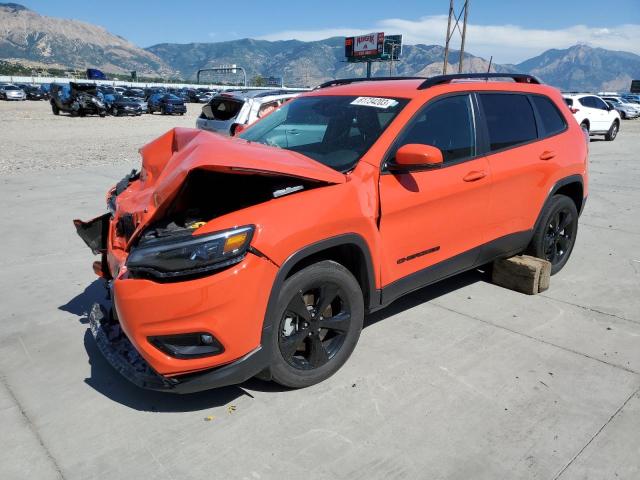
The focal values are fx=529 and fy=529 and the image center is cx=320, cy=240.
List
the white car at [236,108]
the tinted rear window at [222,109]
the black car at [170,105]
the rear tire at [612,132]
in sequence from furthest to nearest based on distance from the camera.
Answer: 1. the black car at [170,105]
2. the rear tire at [612,132]
3. the tinted rear window at [222,109]
4. the white car at [236,108]

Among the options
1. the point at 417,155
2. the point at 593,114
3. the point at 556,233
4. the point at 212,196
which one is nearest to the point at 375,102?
the point at 417,155

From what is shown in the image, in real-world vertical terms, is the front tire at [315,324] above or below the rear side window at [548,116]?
below

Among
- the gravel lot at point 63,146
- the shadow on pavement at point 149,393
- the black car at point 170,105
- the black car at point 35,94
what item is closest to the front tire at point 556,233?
the shadow on pavement at point 149,393

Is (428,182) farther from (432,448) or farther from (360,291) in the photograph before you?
(432,448)

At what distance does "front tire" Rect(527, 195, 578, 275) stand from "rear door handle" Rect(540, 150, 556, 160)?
1.29ft

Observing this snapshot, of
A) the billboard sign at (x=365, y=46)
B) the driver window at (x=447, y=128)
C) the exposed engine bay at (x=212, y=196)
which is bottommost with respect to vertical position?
the exposed engine bay at (x=212, y=196)

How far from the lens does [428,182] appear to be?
11.7ft

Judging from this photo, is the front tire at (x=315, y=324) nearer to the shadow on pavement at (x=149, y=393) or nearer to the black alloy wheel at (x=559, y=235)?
the shadow on pavement at (x=149, y=393)

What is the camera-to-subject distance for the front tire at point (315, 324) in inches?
114

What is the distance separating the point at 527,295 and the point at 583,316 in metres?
0.52

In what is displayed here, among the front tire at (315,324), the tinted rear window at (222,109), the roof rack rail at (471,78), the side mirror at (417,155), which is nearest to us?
the front tire at (315,324)

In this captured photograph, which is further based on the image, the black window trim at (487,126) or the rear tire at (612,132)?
the rear tire at (612,132)

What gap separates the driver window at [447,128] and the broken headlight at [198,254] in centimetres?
145

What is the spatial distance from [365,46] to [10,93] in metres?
48.5
